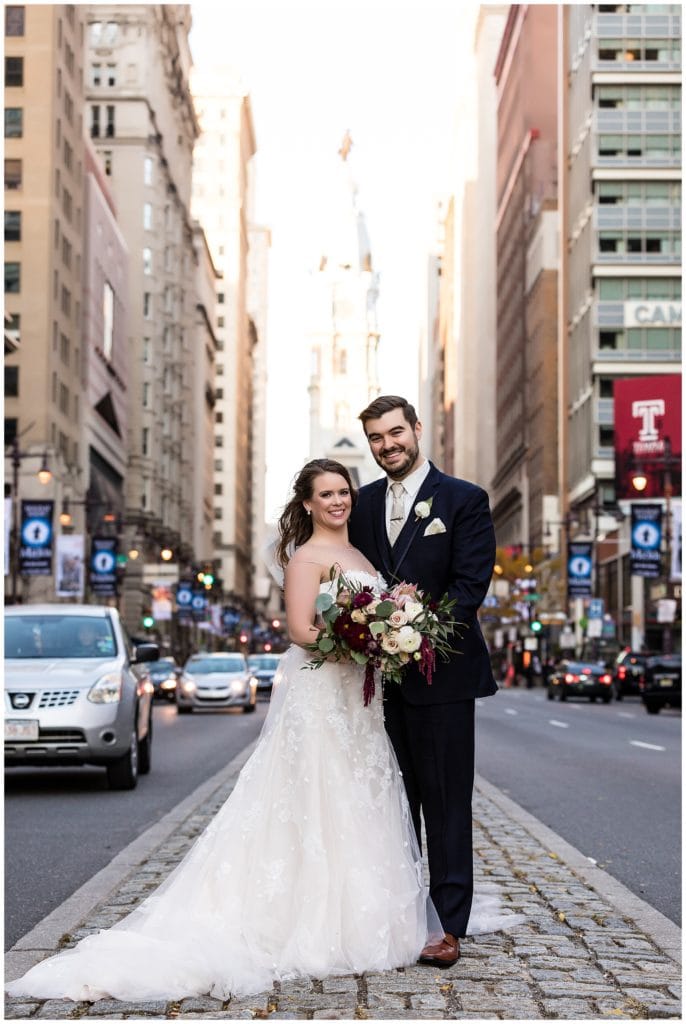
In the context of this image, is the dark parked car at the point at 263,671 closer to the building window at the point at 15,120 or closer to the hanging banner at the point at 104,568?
the hanging banner at the point at 104,568

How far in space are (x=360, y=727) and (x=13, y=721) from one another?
9041 mm

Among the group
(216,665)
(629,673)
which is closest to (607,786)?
(216,665)

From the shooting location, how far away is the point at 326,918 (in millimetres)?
6449

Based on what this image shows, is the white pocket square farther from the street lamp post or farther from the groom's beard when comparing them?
the street lamp post

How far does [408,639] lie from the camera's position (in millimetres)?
6465

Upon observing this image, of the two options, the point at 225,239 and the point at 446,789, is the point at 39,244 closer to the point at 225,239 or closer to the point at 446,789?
the point at 446,789

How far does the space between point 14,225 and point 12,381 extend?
299 inches

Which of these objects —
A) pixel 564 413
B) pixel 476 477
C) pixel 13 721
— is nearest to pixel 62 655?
pixel 13 721

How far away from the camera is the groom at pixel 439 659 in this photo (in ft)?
22.3

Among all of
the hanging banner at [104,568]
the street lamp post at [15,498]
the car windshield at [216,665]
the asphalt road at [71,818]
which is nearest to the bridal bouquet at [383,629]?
the asphalt road at [71,818]

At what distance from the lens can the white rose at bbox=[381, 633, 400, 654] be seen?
21.3ft

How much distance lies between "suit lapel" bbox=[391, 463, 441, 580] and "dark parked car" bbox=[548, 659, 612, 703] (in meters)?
46.0

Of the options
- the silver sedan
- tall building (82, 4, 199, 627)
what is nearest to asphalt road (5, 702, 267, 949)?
the silver sedan

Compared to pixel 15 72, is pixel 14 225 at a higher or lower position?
lower
